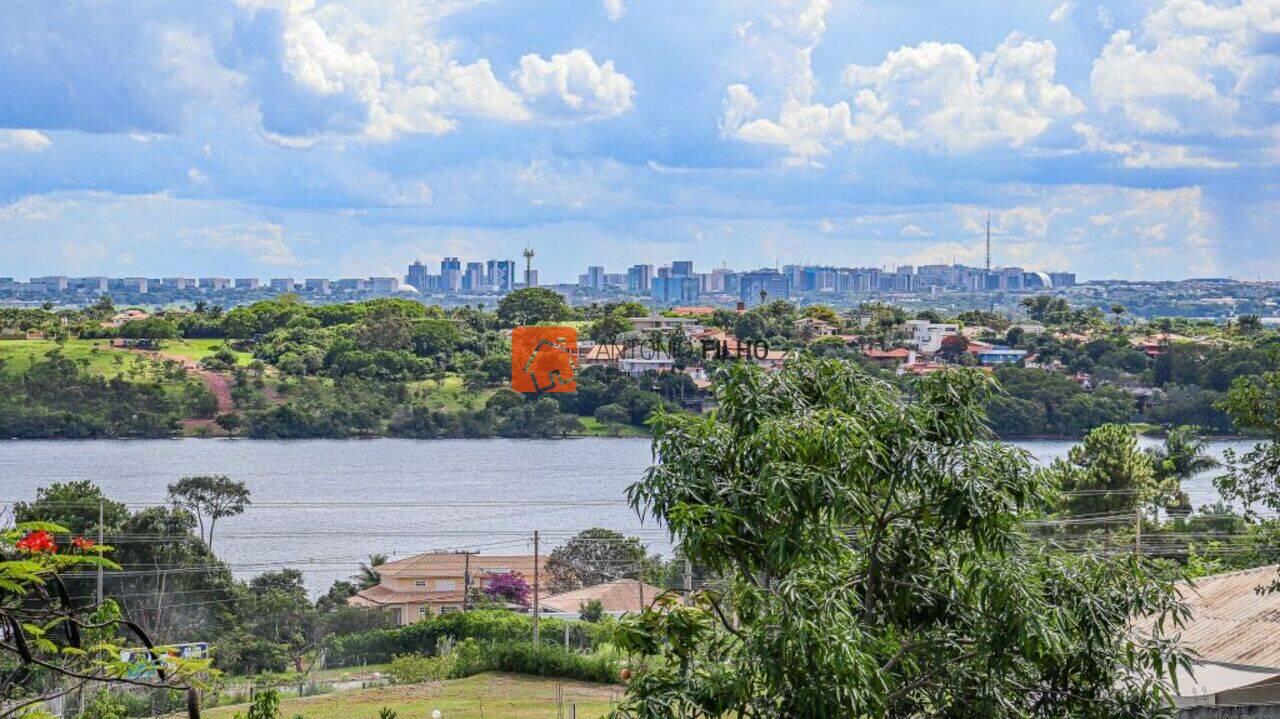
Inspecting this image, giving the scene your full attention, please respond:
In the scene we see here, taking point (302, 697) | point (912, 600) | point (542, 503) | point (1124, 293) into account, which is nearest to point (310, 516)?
point (542, 503)

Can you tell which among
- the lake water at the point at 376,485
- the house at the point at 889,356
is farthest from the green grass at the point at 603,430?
the house at the point at 889,356

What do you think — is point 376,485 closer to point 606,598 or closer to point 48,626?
point 606,598

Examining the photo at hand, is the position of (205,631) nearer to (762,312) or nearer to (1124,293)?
(762,312)

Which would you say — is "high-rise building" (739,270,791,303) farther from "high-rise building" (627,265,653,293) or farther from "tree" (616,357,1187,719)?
"tree" (616,357,1187,719)

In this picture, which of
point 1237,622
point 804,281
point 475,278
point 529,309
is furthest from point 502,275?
point 1237,622

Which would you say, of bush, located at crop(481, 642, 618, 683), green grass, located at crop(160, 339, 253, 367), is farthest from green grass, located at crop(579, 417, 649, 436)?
bush, located at crop(481, 642, 618, 683)

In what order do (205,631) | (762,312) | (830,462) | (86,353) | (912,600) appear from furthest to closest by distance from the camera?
1. (762,312)
2. (86,353)
3. (205,631)
4. (912,600)
5. (830,462)
